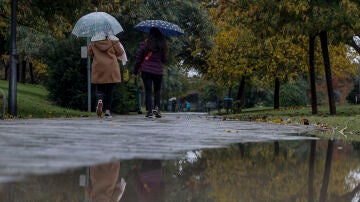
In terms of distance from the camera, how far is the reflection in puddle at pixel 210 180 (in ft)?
10.0

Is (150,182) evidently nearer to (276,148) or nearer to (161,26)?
(276,148)

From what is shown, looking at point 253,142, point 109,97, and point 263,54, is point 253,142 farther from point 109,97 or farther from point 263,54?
point 263,54

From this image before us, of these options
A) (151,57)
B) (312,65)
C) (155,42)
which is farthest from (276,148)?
(312,65)

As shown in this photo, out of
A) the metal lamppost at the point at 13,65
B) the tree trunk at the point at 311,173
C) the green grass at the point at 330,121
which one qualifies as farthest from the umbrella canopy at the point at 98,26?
the tree trunk at the point at 311,173

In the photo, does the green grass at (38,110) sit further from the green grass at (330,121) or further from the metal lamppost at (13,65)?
the green grass at (330,121)

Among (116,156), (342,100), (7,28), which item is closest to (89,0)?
(7,28)

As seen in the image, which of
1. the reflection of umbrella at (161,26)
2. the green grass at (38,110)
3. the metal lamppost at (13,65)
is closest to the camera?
the reflection of umbrella at (161,26)

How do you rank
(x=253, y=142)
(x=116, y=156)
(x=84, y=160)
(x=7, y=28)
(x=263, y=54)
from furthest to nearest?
1. (x=263, y=54)
2. (x=7, y=28)
3. (x=253, y=142)
4. (x=116, y=156)
5. (x=84, y=160)

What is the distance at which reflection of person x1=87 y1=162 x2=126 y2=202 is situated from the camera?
2989 mm

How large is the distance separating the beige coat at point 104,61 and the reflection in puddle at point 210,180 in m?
8.24

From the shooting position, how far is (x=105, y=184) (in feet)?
11.2

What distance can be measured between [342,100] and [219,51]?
55.5 m

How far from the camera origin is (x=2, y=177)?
3551 mm

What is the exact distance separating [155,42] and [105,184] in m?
10.1
